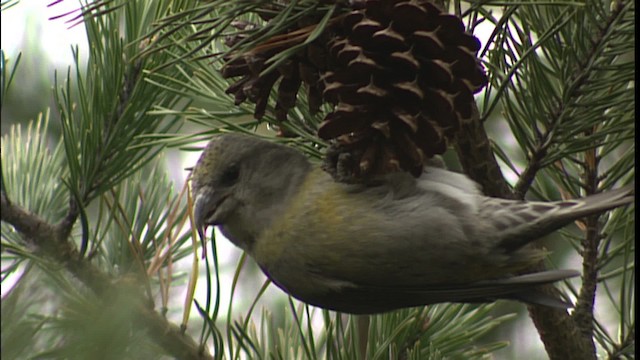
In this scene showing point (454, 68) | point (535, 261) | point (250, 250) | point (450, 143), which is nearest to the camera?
point (454, 68)

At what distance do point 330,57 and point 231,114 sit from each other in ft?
1.26

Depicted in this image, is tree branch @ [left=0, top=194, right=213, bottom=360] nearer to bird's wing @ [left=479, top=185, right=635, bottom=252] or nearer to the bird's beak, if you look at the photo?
the bird's beak

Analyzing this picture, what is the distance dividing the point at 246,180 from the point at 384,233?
307 mm

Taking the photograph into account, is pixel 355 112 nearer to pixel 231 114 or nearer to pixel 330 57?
pixel 330 57

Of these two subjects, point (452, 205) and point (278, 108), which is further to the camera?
point (452, 205)

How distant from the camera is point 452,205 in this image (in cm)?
165

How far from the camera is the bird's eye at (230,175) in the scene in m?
1.73

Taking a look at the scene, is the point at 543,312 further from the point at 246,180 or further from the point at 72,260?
the point at 72,260

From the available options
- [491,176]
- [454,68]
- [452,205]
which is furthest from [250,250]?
[454,68]

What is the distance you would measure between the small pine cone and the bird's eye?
1.38 ft

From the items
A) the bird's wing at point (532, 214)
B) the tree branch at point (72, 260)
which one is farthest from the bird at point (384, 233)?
the tree branch at point (72, 260)

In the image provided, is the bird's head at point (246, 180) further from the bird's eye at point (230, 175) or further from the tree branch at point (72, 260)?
the tree branch at point (72, 260)

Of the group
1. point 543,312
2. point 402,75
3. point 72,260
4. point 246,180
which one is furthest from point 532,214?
point 72,260

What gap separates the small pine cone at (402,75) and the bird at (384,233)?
0.85ft
